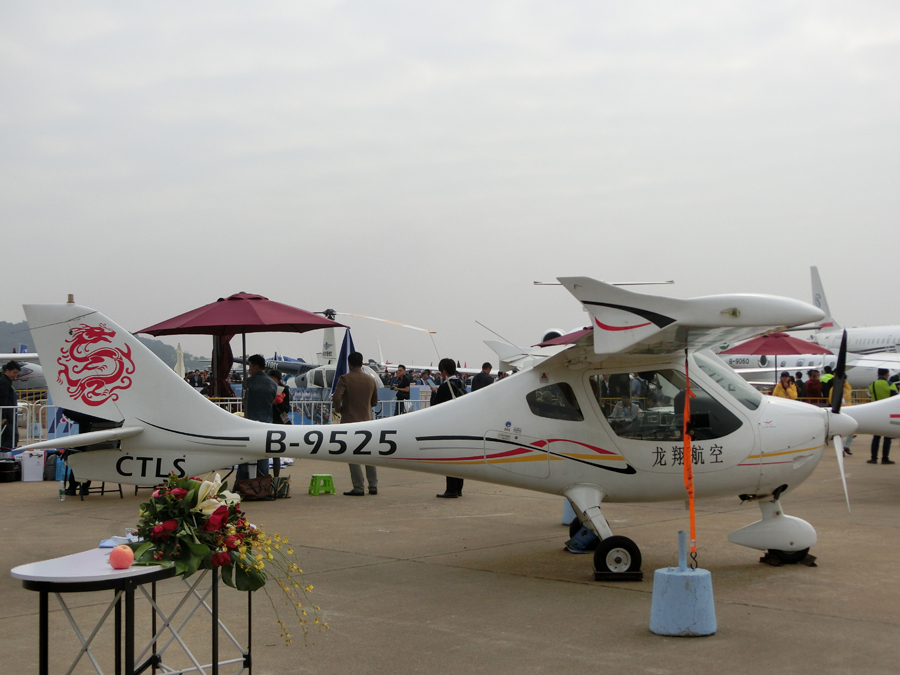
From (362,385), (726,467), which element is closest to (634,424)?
(726,467)

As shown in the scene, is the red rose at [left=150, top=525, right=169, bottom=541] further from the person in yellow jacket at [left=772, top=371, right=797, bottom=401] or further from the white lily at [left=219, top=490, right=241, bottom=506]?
the person in yellow jacket at [left=772, top=371, right=797, bottom=401]

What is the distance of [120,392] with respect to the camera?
6.65m

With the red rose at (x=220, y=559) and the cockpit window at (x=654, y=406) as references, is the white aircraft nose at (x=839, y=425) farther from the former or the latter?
the red rose at (x=220, y=559)

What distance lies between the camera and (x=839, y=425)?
7.13m

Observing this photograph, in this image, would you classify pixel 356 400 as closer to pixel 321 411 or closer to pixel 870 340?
pixel 321 411

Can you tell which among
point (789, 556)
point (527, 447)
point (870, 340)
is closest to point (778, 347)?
point (789, 556)

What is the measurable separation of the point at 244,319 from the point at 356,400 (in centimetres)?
197

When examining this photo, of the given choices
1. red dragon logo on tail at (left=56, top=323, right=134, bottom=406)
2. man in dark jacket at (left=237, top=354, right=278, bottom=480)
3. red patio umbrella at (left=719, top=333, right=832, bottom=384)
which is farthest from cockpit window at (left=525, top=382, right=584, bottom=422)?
red patio umbrella at (left=719, top=333, right=832, bottom=384)

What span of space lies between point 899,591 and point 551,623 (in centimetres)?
276

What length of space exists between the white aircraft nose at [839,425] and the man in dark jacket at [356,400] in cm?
648

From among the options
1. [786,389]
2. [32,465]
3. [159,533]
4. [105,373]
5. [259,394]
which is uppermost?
[105,373]

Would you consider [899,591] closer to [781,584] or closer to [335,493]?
[781,584]

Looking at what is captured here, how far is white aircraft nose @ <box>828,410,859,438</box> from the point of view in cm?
712

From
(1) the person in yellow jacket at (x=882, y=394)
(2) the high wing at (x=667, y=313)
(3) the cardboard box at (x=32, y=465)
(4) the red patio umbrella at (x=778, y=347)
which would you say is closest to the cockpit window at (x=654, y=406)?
(2) the high wing at (x=667, y=313)
